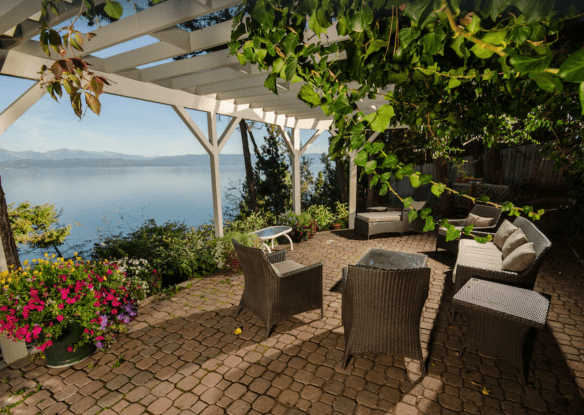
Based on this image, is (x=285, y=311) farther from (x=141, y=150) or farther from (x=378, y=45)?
(x=141, y=150)

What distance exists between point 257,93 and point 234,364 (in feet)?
11.4

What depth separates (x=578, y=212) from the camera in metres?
5.16

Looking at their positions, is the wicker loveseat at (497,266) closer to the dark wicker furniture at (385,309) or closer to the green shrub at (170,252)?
the dark wicker furniture at (385,309)

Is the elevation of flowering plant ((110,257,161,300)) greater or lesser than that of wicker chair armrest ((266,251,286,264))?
lesser

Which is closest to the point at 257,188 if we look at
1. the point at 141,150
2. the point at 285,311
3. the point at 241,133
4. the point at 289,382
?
the point at 241,133

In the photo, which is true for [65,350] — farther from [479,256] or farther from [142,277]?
[479,256]

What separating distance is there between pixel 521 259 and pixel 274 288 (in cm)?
258

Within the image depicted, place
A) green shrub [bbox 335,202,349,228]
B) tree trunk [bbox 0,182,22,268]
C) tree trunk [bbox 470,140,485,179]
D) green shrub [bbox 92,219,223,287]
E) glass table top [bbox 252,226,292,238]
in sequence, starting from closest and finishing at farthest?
tree trunk [bbox 0,182,22,268] < green shrub [bbox 92,219,223,287] < glass table top [bbox 252,226,292,238] < green shrub [bbox 335,202,349,228] < tree trunk [bbox 470,140,485,179]

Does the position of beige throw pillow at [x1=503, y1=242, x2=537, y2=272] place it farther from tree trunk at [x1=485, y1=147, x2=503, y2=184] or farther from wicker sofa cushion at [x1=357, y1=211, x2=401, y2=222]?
tree trunk at [x1=485, y1=147, x2=503, y2=184]

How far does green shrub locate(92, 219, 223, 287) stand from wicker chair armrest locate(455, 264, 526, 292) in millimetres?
3431

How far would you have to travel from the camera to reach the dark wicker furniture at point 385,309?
2170 mm

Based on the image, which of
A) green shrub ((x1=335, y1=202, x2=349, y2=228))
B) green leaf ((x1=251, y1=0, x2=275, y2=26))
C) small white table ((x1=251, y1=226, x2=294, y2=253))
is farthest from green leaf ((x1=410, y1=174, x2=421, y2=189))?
green shrub ((x1=335, y1=202, x2=349, y2=228))

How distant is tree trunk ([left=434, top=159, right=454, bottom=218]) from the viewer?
28.8ft

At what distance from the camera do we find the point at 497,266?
11.6 feet
